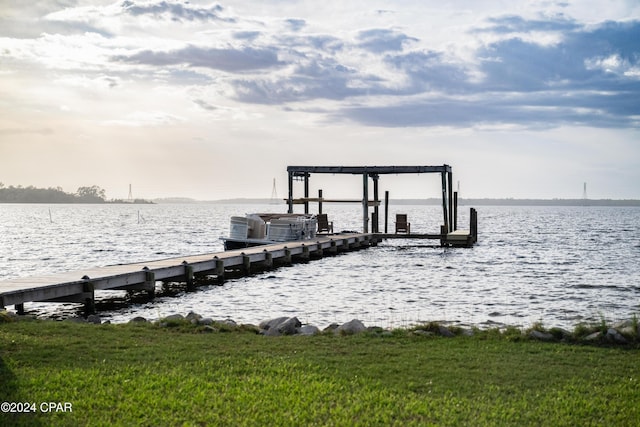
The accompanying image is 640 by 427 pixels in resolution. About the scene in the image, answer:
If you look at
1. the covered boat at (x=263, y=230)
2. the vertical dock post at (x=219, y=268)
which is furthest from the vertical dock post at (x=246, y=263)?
the covered boat at (x=263, y=230)

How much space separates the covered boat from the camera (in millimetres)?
38156

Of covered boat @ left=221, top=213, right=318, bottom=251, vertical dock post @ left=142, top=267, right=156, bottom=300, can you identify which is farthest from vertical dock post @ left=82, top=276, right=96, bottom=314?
covered boat @ left=221, top=213, right=318, bottom=251

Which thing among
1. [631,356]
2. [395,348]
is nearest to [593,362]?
[631,356]

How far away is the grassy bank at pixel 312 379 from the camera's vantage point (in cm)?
749

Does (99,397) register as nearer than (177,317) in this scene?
Yes

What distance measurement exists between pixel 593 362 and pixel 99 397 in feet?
23.5

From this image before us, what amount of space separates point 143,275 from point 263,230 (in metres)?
18.2

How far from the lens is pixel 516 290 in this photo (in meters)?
26.3

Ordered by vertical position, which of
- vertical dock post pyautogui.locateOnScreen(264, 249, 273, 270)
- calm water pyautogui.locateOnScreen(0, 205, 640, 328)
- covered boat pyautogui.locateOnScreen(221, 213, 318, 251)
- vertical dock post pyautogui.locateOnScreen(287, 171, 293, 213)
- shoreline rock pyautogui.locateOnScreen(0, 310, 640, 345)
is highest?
vertical dock post pyautogui.locateOnScreen(287, 171, 293, 213)

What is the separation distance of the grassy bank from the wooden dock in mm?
5062

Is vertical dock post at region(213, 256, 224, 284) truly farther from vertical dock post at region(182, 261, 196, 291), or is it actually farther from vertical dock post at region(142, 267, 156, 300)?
vertical dock post at region(142, 267, 156, 300)

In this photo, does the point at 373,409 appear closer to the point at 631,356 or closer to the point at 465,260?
the point at 631,356

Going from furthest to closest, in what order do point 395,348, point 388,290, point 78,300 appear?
point 388,290, point 78,300, point 395,348

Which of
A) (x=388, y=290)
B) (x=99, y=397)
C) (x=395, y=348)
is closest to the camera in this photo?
(x=99, y=397)
